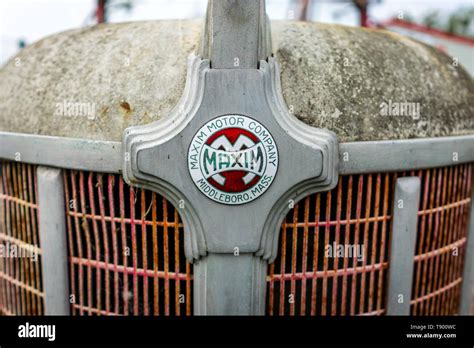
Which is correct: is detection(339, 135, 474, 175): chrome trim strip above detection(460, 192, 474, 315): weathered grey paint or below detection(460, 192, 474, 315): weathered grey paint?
above

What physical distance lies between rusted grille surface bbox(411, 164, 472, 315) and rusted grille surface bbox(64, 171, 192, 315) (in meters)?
2.47

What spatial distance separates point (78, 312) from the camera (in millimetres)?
4180

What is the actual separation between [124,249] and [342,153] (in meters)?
2.24

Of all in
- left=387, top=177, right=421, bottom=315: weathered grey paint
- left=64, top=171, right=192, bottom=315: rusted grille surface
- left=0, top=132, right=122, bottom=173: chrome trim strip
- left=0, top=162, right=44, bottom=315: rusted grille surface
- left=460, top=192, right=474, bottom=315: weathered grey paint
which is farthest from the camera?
left=460, top=192, right=474, bottom=315: weathered grey paint

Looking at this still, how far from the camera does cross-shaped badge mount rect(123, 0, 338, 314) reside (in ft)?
11.1

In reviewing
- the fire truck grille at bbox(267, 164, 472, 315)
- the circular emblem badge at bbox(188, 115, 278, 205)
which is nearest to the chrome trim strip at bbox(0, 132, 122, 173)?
the circular emblem badge at bbox(188, 115, 278, 205)

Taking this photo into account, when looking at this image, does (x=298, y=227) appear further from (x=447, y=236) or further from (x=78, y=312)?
(x=78, y=312)

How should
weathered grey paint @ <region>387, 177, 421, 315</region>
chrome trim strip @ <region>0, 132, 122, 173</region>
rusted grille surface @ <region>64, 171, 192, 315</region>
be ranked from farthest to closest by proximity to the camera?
weathered grey paint @ <region>387, 177, 421, 315</region> → rusted grille surface @ <region>64, 171, 192, 315</region> → chrome trim strip @ <region>0, 132, 122, 173</region>

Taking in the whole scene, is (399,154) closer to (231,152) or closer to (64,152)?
(231,152)

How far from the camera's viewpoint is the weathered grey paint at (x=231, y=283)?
142 inches

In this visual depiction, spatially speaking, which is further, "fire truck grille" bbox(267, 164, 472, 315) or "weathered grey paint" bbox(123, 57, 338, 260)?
"fire truck grille" bbox(267, 164, 472, 315)

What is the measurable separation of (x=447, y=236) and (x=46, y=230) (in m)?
4.24

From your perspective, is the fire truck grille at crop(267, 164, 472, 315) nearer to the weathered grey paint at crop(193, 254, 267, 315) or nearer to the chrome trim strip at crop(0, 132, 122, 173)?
the weathered grey paint at crop(193, 254, 267, 315)

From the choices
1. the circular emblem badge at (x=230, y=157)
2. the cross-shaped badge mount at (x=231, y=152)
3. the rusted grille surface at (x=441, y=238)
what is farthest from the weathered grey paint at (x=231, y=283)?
the rusted grille surface at (x=441, y=238)
